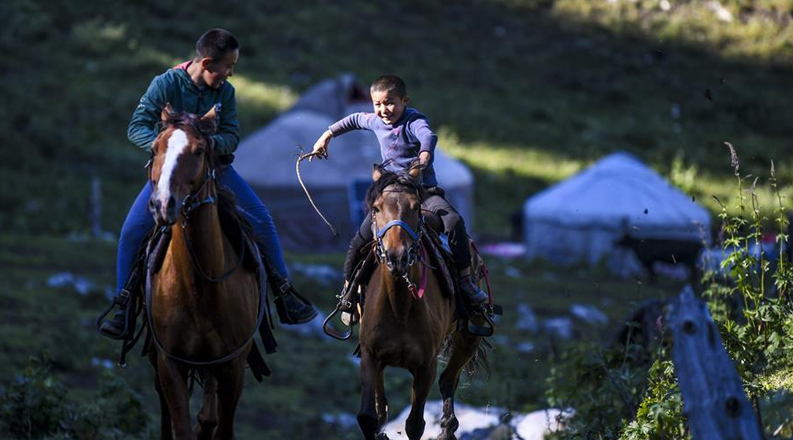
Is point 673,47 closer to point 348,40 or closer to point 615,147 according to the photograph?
point 615,147

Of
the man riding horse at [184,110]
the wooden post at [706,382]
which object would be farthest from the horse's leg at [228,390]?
the wooden post at [706,382]

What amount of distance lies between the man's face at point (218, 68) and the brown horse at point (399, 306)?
3.41 ft

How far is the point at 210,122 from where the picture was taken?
658cm

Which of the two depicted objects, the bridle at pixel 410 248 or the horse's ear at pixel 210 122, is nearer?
the horse's ear at pixel 210 122

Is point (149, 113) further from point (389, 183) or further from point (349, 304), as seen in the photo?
point (349, 304)

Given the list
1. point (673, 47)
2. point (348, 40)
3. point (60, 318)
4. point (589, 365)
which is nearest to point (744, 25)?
point (673, 47)

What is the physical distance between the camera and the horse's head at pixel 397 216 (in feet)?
22.5

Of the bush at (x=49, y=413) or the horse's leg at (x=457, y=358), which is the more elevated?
the horse's leg at (x=457, y=358)

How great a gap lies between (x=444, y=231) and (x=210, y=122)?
1.98 metres

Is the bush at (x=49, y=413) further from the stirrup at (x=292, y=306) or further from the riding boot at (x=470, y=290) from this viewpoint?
the riding boot at (x=470, y=290)

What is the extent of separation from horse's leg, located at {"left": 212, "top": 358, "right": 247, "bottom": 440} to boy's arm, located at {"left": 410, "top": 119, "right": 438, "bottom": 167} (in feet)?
4.99

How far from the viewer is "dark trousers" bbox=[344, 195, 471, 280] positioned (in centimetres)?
766

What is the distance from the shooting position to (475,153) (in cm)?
3372

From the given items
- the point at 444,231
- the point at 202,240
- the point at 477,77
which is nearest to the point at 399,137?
the point at 444,231
